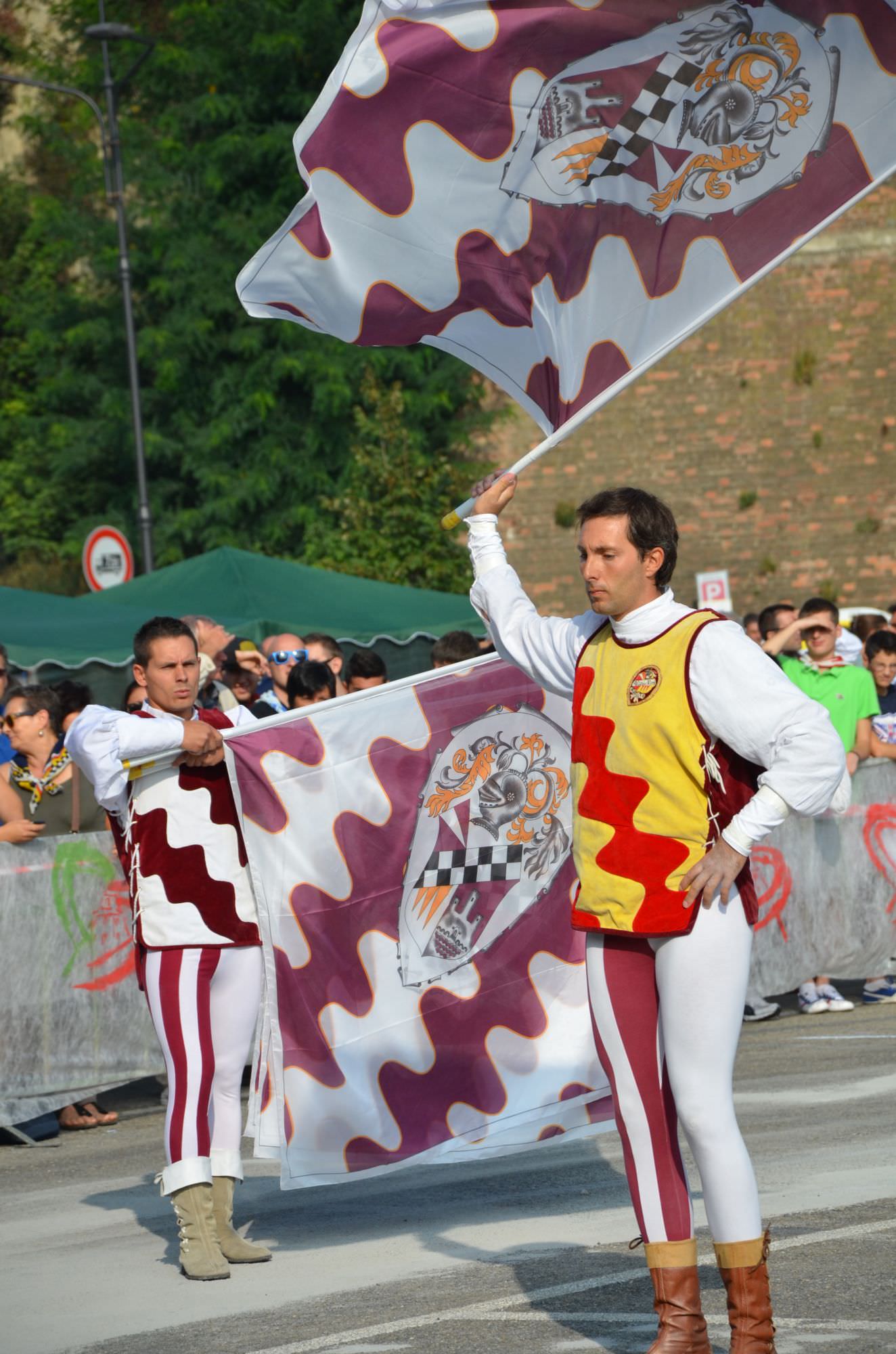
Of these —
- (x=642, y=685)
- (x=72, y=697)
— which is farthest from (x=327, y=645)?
(x=642, y=685)

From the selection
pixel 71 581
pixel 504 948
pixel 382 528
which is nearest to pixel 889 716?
pixel 504 948

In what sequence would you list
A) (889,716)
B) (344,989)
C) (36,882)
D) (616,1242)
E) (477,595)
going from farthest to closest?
(889,716)
(36,882)
(344,989)
(616,1242)
(477,595)

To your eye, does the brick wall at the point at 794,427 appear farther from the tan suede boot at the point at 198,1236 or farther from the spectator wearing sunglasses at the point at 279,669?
the tan suede boot at the point at 198,1236

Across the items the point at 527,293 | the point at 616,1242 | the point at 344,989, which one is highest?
the point at 527,293

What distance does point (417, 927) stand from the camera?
21.4ft

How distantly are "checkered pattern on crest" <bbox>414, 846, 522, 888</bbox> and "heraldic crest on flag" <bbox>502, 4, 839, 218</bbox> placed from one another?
80.5 inches

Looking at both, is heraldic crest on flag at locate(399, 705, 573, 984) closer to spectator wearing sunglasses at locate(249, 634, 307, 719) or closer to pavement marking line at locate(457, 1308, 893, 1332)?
pavement marking line at locate(457, 1308, 893, 1332)

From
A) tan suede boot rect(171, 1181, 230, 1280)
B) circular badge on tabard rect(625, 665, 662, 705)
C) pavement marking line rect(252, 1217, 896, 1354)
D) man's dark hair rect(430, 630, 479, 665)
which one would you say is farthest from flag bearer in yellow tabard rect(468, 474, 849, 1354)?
man's dark hair rect(430, 630, 479, 665)

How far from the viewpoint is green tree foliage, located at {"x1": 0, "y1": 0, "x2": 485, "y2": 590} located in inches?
1356

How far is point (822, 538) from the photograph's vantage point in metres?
35.9

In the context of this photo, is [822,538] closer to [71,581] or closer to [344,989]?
[71,581]

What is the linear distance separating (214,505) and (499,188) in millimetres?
29588

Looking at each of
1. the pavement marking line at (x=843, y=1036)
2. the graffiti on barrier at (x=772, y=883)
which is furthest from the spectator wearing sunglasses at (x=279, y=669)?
the pavement marking line at (x=843, y=1036)

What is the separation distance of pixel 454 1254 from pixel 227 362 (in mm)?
31177
